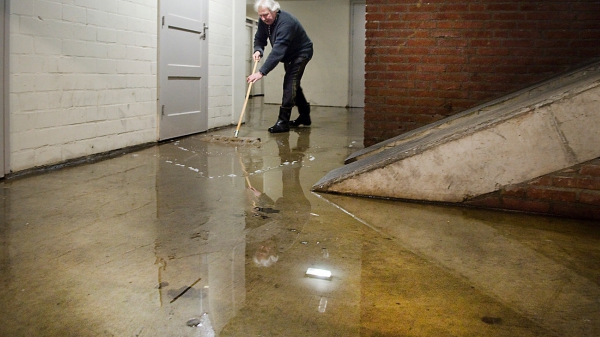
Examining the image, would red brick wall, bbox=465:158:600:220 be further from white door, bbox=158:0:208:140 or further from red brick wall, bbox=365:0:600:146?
white door, bbox=158:0:208:140

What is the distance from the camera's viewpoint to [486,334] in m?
1.86

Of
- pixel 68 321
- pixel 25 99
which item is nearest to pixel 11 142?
pixel 25 99

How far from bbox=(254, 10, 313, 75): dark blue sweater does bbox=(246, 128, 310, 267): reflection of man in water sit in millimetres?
2429

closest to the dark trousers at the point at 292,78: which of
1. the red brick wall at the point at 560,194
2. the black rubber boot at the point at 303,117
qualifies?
the black rubber boot at the point at 303,117

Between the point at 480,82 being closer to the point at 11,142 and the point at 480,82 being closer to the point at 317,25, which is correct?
the point at 11,142

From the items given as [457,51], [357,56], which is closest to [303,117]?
[457,51]

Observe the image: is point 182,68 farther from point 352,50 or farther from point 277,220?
point 352,50

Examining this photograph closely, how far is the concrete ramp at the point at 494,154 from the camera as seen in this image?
3.23 meters

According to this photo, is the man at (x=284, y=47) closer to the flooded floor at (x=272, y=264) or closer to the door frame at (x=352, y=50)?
the flooded floor at (x=272, y=264)

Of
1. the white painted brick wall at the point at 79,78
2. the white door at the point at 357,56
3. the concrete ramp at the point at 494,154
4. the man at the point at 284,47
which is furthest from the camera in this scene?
the white door at the point at 357,56

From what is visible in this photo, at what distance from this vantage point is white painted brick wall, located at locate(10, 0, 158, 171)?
4.19 meters

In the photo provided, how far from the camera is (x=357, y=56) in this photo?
40.2ft

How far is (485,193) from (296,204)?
46.5 inches

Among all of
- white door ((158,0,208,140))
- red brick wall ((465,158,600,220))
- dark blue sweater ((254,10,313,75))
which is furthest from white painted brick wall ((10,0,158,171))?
red brick wall ((465,158,600,220))
